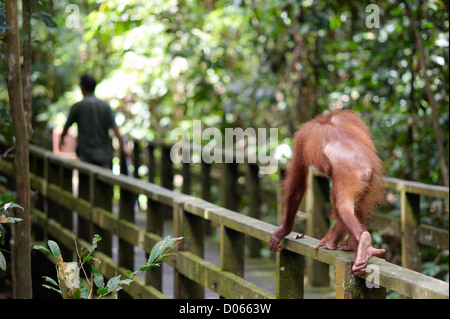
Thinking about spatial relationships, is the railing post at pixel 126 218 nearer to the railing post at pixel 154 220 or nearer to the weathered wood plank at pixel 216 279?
the railing post at pixel 154 220

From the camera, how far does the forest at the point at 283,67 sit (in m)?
6.46

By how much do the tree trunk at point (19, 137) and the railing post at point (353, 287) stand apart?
1.27 meters

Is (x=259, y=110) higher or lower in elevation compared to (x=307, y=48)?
lower

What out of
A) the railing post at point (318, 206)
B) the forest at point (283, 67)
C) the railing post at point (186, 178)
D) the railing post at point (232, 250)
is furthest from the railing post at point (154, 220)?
the railing post at point (186, 178)

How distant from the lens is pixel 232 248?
367cm

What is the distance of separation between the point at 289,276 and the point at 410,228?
6.78 ft

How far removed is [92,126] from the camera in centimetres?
654

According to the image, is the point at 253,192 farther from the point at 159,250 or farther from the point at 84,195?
the point at 159,250

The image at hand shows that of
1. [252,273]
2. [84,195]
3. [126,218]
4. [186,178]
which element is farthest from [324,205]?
[186,178]

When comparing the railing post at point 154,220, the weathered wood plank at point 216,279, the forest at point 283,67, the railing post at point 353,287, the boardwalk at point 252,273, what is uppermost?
the forest at point 283,67

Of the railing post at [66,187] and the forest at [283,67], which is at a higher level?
the forest at [283,67]
